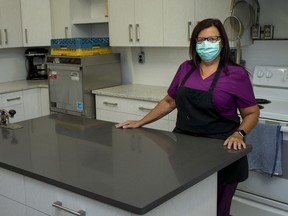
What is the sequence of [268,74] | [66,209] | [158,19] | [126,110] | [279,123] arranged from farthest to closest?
[126,110]
[158,19]
[268,74]
[279,123]
[66,209]

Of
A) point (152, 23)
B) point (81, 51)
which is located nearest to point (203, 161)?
point (152, 23)

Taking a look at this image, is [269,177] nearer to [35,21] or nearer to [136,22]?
[136,22]

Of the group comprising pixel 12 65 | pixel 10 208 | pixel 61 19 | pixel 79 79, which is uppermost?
pixel 61 19

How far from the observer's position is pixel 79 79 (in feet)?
12.4

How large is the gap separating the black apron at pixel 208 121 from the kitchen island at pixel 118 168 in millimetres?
87

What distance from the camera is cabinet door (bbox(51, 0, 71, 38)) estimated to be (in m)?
4.27

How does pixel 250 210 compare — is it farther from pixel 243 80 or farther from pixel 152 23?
pixel 152 23

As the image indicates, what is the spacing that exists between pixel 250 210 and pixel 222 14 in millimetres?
1513

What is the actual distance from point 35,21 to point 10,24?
28cm

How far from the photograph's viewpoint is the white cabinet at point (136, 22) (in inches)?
138

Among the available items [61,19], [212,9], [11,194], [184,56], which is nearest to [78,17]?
[61,19]

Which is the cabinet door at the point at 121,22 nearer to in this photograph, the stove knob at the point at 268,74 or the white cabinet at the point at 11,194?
the stove knob at the point at 268,74

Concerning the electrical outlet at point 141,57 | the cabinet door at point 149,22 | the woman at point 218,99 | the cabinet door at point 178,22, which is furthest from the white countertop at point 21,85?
the woman at point 218,99

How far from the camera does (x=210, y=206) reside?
66.3 inches
